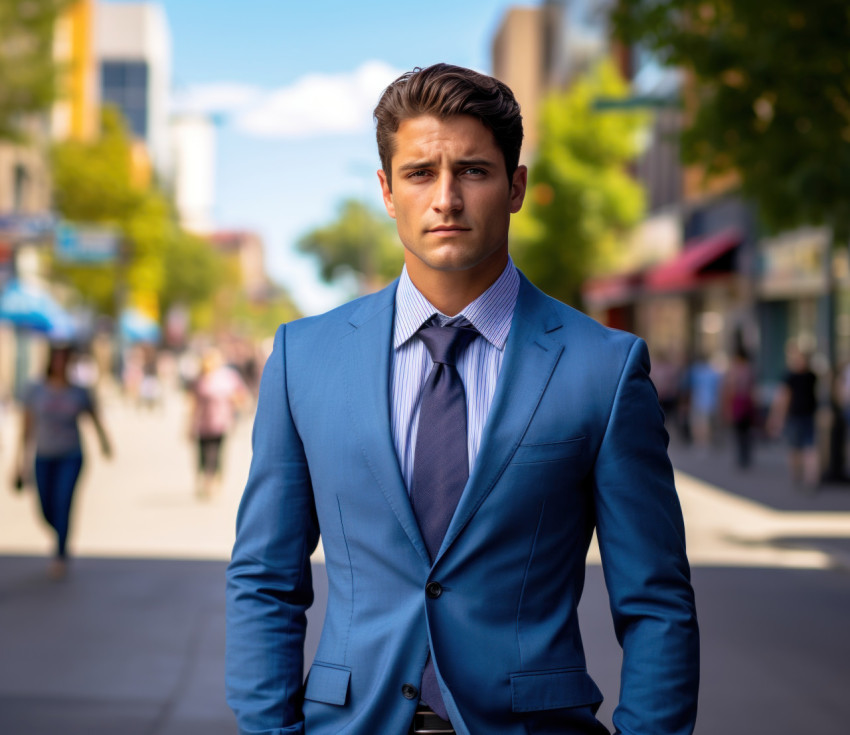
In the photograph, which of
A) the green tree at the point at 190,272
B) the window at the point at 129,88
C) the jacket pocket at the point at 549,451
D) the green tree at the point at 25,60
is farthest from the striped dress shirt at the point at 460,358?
the window at the point at 129,88

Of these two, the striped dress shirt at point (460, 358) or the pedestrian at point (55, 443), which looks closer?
the striped dress shirt at point (460, 358)

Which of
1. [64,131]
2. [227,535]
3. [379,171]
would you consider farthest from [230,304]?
[379,171]

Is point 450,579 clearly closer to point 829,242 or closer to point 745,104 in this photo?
point 745,104

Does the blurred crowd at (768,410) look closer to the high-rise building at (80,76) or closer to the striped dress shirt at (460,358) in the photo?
the striped dress shirt at (460,358)

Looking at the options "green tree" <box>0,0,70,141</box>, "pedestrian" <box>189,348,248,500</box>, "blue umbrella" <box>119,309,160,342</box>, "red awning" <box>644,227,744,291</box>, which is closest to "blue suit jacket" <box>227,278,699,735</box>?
"pedestrian" <box>189,348,248,500</box>

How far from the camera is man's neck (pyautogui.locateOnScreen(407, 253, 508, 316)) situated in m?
2.34

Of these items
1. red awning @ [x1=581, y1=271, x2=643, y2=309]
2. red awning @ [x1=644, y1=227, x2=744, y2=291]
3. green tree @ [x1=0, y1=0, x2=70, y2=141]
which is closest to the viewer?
green tree @ [x1=0, y1=0, x2=70, y2=141]

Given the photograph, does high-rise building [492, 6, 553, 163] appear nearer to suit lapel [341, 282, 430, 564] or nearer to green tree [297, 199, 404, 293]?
green tree [297, 199, 404, 293]

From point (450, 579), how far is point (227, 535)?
35.6 ft

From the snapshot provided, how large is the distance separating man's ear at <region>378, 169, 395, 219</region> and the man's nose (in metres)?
0.16

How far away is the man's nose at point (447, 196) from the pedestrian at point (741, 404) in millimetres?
18960

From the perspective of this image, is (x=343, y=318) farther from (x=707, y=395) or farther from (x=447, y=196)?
(x=707, y=395)

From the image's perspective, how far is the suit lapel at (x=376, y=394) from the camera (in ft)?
7.22

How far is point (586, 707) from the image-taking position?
2.24 metres
